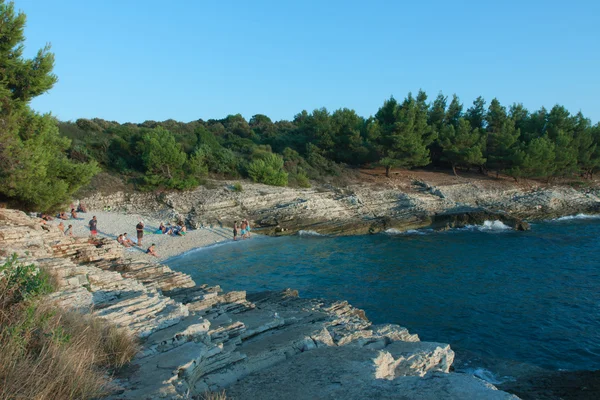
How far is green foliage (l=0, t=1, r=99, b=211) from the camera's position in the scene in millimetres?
12477

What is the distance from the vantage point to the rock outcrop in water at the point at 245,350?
4.69 metres

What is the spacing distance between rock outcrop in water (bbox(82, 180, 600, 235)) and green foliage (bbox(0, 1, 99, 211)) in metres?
11.6

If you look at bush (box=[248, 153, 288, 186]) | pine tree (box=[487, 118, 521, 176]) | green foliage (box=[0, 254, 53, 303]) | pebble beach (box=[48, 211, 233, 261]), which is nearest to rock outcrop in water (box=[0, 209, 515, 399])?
green foliage (box=[0, 254, 53, 303])

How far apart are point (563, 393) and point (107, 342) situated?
27.4 feet

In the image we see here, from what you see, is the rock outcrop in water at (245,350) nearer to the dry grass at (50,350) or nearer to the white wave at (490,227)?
the dry grass at (50,350)

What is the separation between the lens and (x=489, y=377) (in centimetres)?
895

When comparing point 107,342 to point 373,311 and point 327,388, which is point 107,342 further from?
Result: point 373,311

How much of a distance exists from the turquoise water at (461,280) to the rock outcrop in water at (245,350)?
12.1 feet

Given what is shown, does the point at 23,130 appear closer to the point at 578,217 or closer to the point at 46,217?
the point at 46,217

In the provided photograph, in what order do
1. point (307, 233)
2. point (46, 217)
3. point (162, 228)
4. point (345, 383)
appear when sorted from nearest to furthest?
point (345, 383) → point (46, 217) → point (162, 228) → point (307, 233)

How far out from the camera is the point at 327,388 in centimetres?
483

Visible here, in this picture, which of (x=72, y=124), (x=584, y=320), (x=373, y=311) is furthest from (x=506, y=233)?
(x=72, y=124)

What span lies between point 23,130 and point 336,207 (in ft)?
66.5

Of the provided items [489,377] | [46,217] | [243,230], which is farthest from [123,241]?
[489,377]
